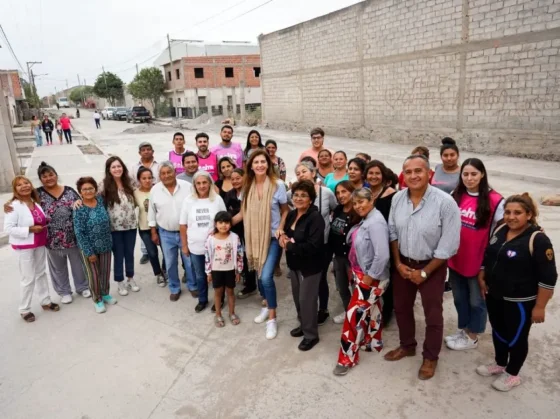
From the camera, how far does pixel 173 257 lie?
179 inches

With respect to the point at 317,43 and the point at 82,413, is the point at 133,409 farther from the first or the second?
the point at 317,43

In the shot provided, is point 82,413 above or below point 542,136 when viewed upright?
below

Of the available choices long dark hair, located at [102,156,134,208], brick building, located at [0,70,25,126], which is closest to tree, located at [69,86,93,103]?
brick building, located at [0,70,25,126]

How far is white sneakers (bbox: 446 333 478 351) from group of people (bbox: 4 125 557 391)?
0.01m

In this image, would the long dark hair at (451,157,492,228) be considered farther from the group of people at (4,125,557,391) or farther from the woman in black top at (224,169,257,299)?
the woman in black top at (224,169,257,299)

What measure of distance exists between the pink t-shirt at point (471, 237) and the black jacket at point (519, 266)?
0.26 metres

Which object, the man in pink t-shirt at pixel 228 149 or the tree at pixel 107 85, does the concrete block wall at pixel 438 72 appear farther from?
the tree at pixel 107 85

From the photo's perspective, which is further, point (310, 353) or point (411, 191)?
point (310, 353)


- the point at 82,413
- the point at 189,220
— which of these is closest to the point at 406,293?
the point at 189,220

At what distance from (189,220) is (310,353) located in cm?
177

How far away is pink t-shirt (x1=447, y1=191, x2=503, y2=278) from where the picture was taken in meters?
3.03

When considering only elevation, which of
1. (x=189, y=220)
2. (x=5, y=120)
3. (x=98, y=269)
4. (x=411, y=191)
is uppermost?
(x=5, y=120)

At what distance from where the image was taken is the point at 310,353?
11.5 ft

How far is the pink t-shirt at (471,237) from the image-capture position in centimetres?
303
